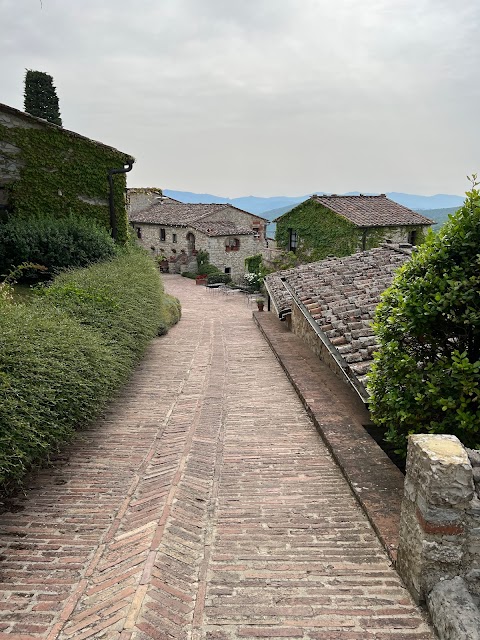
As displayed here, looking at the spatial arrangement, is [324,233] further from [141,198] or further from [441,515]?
[141,198]

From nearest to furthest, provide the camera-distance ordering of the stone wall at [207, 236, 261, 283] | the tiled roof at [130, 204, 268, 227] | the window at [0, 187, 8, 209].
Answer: the window at [0, 187, 8, 209]
the stone wall at [207, 236, 261, 283]
the tiled roof at [130, 204, 268, 227]

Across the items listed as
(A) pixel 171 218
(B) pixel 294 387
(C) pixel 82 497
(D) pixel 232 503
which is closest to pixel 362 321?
(B) pixel 294 387

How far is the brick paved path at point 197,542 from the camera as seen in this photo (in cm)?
278

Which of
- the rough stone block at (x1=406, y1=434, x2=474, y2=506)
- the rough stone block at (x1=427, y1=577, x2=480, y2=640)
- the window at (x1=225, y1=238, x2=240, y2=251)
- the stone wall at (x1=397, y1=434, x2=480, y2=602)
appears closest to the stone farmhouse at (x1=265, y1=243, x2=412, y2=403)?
the stone wall at (x1=397, y1=434, x2=480, y2=602)

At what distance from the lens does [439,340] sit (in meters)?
4.04

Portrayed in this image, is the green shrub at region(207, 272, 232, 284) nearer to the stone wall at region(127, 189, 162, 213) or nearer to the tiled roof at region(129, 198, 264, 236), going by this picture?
the tiled roof at region(129, 198, 264, 236)

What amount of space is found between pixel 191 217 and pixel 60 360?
34.7m

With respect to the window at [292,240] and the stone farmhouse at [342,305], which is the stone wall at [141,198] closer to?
the window at [292,240]

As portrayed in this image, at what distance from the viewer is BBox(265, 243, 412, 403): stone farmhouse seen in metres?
6.36

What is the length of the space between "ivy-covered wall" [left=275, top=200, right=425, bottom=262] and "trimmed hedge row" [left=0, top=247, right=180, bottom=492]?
54.1ft

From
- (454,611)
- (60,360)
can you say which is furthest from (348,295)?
(454,611)

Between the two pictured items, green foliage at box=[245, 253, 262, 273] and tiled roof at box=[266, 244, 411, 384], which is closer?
tiled roof at box=[266, 244, 411, 384]

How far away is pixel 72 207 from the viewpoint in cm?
1530

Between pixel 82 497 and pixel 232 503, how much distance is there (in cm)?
162
